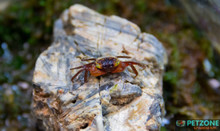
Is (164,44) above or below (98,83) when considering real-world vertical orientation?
above

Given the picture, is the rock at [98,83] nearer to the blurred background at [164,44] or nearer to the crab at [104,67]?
the crab at [104,67]

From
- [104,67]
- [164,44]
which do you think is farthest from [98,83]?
[164,44]

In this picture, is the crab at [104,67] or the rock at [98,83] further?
the crab at [104,67]

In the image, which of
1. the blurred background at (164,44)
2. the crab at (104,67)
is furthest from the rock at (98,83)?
the blurred background at (164,44)

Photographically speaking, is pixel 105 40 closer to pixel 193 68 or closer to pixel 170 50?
pixel 170 50

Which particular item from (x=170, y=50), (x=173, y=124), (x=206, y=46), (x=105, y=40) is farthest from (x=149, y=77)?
(x=206, y=46)

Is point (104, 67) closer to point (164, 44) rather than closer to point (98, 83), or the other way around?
point (98, 83)
